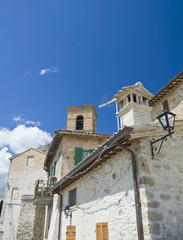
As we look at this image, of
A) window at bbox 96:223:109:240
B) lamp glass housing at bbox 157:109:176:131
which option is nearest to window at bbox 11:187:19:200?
window at bbox 96:223:109:240

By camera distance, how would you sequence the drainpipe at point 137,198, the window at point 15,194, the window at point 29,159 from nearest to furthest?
the drainpipe at point 137,198 → the window at point 15,194 → the window at point 29,159

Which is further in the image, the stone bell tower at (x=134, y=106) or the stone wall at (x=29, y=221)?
the stone wall at (x=29, y=221)

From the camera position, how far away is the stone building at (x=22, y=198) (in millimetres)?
17484

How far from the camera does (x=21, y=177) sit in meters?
25.3

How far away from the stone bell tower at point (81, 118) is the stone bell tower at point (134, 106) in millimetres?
9988

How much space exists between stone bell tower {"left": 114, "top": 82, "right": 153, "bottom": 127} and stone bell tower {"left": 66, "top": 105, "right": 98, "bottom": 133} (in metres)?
9.99

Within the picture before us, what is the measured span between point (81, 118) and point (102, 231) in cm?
1454

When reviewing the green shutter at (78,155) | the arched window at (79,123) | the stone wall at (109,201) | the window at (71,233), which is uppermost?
the arched window at (79,123)

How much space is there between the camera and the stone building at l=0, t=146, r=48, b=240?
1748cm

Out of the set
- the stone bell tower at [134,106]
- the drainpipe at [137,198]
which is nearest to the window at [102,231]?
the drainpipe at [137,198]

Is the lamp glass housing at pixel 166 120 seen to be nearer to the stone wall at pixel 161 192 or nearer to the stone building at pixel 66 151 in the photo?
the stone wall at pixel 161 192

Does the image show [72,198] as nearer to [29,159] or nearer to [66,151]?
[66,151]

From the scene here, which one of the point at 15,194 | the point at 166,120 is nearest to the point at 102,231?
the point at 166,120

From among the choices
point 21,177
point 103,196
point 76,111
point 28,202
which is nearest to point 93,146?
point 76,111
